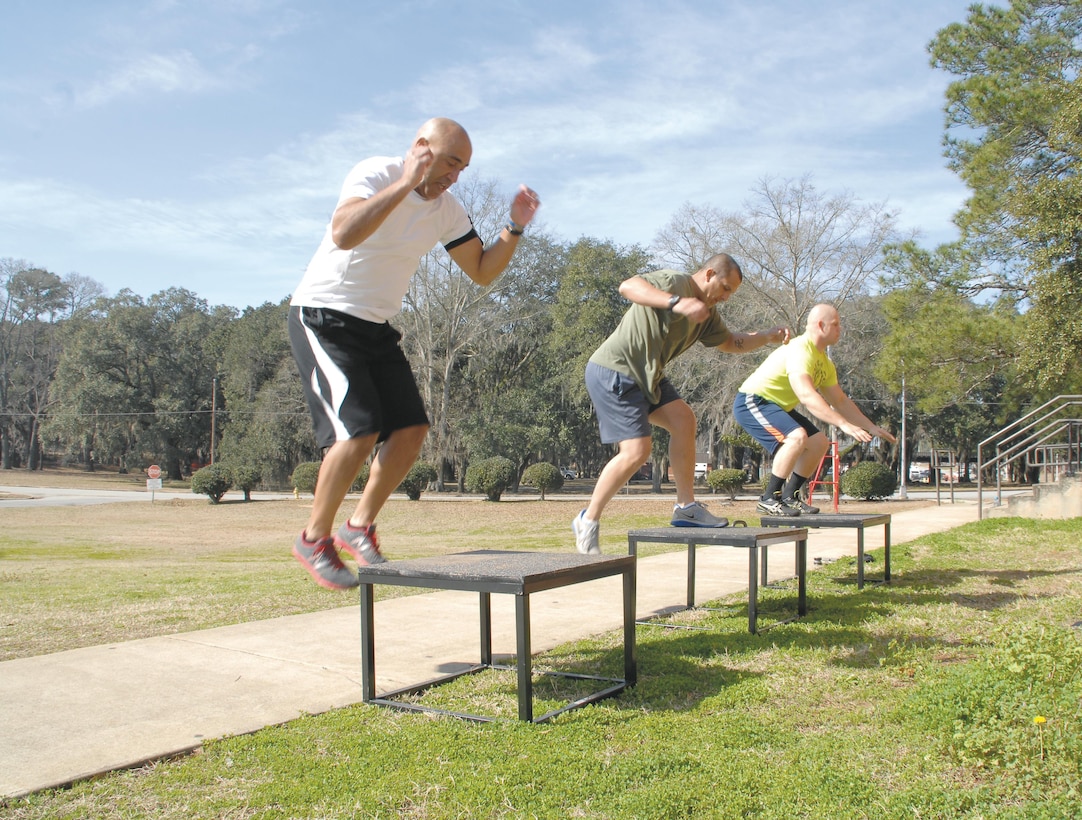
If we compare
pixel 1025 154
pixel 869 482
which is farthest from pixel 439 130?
pixel 869 482

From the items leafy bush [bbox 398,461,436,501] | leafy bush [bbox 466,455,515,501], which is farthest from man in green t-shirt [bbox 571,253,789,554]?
leafy bush [bbox 398,461,436,501]

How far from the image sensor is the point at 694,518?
5254 mm

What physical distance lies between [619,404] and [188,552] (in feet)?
44.5

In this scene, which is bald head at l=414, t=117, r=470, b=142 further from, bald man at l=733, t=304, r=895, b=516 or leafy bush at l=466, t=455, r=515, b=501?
leafy bush at l=466, t=455, r=515, b=501

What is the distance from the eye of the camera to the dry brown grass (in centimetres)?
567

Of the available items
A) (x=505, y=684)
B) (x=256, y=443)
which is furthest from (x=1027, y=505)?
(x=256, y=443)

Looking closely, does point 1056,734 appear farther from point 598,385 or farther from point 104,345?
point 104,345

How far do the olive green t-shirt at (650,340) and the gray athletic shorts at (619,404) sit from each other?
5 centimetres

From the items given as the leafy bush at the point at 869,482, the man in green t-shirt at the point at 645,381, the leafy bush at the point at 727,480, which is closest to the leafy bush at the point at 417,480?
the leafy bush at the point at 727,480

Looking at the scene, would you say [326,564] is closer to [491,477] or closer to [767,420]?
[767,420]

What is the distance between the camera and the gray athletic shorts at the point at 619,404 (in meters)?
5.04

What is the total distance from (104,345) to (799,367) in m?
64.2

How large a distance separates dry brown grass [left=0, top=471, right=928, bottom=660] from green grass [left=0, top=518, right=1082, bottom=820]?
244 cm

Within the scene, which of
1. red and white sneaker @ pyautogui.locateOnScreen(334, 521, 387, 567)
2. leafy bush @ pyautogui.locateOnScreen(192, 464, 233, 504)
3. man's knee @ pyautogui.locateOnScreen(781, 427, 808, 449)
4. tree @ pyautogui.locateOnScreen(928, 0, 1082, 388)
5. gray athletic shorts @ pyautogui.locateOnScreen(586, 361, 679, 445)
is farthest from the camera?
leafy bush @ pyautogui.locateOnScreen(192, 464, 233, 504)
